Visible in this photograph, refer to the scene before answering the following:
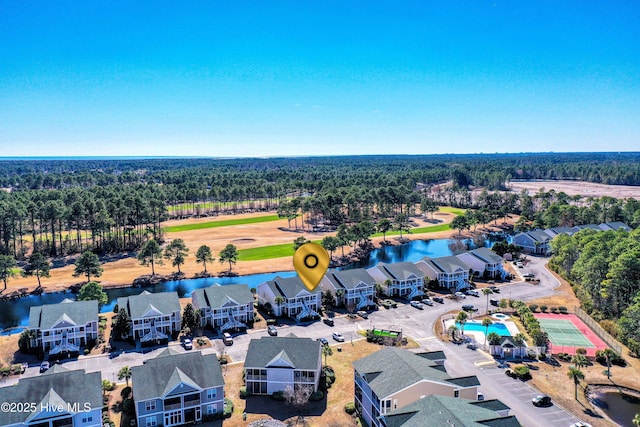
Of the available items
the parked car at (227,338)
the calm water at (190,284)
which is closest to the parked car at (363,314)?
the parked car at (227,338)

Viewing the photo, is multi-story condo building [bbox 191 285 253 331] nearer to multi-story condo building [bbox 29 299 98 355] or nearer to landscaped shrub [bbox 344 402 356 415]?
multi-story condo building [bbox 29 299 98 355]

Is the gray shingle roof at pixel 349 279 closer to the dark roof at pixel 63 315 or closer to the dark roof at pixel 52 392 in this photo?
the dark roof at pixel 63 315

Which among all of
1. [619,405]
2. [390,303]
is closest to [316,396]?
[619,405]

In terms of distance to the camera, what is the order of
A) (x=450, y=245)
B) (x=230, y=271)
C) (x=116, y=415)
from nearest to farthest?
(x=116, y=415), (x=230, y=271), (x=450, y=245)

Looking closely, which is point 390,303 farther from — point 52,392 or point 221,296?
point 52,392

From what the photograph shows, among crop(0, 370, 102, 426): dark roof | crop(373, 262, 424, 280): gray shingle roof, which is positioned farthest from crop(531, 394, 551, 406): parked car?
crop(0, 370, 102, 426): dark roof

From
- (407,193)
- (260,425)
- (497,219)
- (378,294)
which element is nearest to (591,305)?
(378,294)

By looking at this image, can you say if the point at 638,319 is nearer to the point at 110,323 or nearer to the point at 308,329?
the point at 308,329
